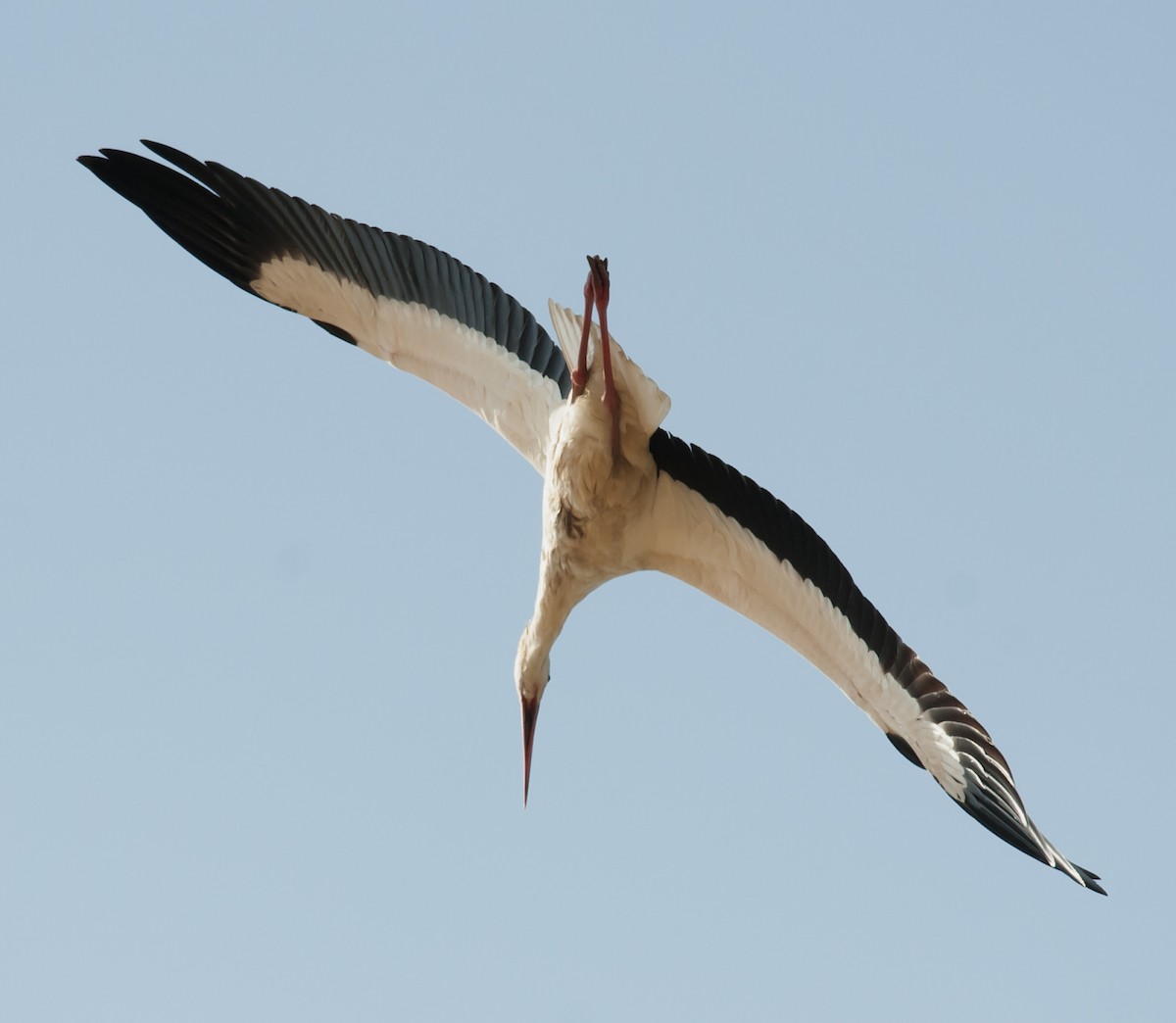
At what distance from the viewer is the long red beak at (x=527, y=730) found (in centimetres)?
828

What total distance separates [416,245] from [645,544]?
156 centimetres

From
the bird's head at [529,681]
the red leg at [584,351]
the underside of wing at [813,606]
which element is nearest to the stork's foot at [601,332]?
the red leg at [584,351]

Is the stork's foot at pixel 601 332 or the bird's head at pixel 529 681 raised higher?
the stork's foot at pixel 601 332

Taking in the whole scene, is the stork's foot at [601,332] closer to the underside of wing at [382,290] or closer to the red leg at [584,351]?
the red leg at [584,351]

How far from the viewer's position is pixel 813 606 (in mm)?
7469

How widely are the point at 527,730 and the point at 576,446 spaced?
57.3 inches

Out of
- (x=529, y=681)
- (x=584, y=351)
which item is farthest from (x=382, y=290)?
(x=529, y=681)

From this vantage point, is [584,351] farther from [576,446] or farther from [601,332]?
[576,446]

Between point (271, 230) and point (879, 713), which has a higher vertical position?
point (271, 230)

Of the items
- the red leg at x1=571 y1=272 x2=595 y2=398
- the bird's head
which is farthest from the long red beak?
the red leg at x1=571 y1=272 x2=595 y2=398

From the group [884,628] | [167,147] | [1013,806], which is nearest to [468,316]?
[167,147]

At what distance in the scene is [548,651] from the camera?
817 cm

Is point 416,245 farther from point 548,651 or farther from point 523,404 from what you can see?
point 548,651

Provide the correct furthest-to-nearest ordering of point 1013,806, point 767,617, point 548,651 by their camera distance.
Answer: point 548,651, point 767,617, point 1013,806
